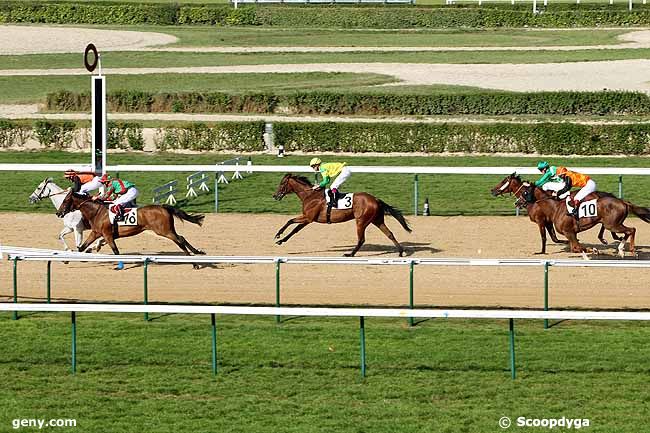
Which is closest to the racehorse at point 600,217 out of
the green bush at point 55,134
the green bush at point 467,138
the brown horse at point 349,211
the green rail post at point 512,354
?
the brown horse at point 349,211

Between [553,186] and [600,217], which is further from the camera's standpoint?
[553,186]

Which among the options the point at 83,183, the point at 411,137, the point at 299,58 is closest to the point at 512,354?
the point at 83,183

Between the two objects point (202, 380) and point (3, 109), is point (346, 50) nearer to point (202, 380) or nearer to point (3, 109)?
point (3, 109)

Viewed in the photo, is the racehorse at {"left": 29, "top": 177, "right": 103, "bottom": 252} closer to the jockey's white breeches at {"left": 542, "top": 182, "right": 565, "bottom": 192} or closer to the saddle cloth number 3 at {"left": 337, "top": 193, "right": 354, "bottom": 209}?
the saddle cloth number 3 at {"left": 337, "top": 193, "right": 354, "bottom": 209}

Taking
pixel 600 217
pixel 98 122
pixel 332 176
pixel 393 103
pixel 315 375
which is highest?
pixel 393 103

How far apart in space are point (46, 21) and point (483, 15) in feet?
64.3

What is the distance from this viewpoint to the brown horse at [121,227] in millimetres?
17312

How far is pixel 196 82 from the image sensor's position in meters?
41.7

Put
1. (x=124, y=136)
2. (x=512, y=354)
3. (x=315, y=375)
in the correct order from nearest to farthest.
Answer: (x=512, y=354), (x=315, y=375), (x=124, y=136)

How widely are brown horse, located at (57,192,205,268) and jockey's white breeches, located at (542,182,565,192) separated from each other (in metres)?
4.67

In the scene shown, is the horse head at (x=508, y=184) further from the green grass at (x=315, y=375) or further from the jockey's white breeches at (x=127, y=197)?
the jockey's white breeches at (x=127, y=197)

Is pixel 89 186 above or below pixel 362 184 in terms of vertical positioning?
above

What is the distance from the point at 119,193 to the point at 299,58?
31.1 metres

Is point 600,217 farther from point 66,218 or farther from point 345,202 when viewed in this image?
point 66,218
